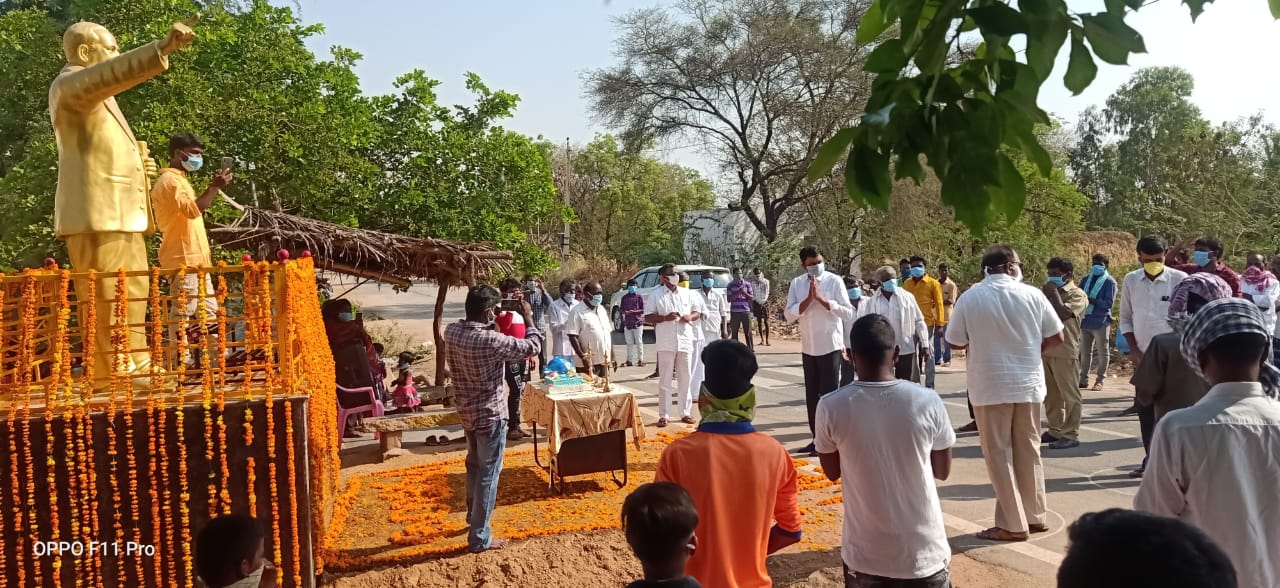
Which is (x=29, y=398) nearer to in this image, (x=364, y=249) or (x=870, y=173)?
(x=870, y=173)

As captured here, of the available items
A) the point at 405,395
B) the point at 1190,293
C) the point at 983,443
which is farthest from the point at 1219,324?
the point at 405,395

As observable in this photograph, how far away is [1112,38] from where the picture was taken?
1.78m

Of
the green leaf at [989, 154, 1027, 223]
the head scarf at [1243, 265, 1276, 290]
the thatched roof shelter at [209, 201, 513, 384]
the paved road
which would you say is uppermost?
the thatched roof shelter at [209, 201, 513, 384]

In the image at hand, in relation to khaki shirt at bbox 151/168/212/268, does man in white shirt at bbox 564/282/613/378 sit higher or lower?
lower

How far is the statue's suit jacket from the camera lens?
5359mm

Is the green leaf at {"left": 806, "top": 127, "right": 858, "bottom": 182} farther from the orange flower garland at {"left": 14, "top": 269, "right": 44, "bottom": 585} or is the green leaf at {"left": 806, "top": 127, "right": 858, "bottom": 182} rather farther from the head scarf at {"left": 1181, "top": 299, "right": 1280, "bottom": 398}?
the orange flower garland at {"left": 14, "top": 269, "right": 44, "bottom": 585}

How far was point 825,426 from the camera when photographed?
10.7 ft

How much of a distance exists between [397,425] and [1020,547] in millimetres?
6044

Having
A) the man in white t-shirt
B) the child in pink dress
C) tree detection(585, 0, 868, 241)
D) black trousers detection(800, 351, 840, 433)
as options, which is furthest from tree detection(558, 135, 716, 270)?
the man in white t-shirt

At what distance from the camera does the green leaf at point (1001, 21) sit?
1.80m

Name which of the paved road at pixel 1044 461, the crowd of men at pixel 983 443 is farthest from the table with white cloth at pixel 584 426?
the paved road at pixel 1044 461

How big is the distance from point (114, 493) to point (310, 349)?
148 cm

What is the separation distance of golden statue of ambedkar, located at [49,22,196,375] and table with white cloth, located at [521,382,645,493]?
2961 millimetres

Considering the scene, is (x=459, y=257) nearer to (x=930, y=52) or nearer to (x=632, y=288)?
(x=632, y=288)
